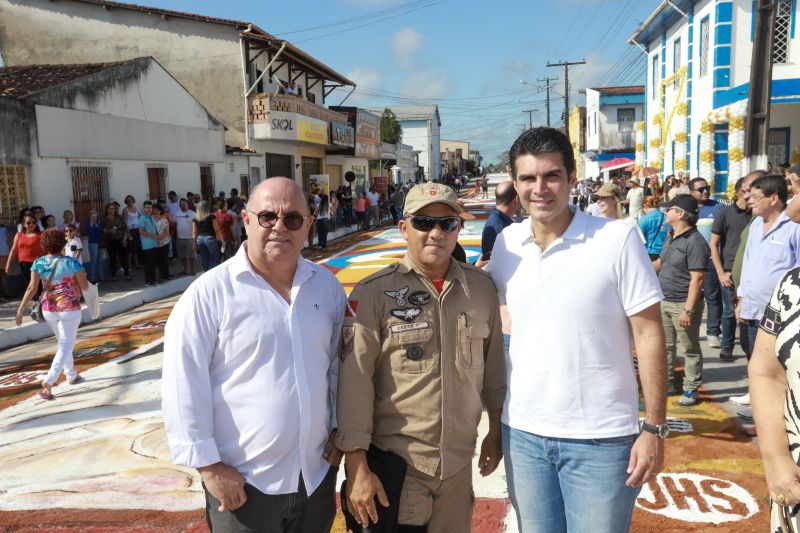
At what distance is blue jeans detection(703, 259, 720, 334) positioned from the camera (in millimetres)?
7461

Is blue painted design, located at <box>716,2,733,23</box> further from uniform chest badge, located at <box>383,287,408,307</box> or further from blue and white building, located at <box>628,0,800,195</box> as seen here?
uniform chest badge, located at <box>383,287,408,307</box>

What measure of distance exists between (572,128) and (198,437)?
6046cm

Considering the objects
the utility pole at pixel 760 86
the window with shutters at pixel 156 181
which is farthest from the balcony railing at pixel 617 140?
the utility pole at pixel 760 86

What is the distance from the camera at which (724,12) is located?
57.1ft

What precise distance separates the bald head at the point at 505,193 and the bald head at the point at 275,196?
3078 mm

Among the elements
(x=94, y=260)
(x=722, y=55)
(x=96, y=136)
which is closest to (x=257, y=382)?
(x=94, y=260)

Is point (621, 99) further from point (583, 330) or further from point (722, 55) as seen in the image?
point (583, 330)

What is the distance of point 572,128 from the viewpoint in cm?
5856

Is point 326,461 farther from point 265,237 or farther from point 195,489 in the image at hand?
point 195,489

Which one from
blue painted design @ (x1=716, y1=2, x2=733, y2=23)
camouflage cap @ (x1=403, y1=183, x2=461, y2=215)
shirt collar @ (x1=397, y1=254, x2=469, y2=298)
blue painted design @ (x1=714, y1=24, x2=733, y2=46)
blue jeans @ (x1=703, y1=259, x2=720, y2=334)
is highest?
blue painted design @ (x1=716, y1=2, x2=733, y2=23)

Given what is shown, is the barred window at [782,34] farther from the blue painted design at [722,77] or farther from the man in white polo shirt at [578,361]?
the man in white polo shirt at [578,361]

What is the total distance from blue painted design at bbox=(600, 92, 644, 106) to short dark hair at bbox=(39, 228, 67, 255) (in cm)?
4160

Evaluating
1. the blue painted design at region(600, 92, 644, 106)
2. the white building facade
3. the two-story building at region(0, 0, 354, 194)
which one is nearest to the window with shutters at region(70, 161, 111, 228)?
the white building facade

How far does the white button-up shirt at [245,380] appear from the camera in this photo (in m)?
2.21
